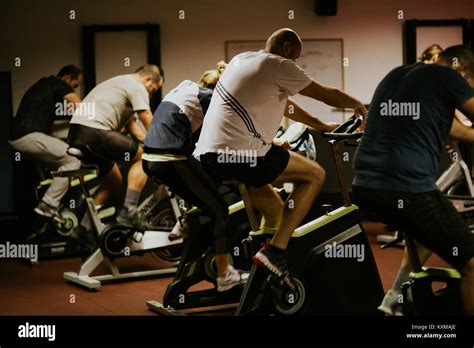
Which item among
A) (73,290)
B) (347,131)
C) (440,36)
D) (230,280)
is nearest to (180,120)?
(230,280)

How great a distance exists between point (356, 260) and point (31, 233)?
3515mm

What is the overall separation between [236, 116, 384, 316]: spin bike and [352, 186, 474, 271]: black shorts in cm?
72

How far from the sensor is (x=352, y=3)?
7.76 metres

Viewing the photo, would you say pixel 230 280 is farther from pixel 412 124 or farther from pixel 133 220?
pixel 412 124

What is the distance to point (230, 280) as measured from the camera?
4555 mm

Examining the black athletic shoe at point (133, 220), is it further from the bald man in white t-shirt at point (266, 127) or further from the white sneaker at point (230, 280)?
the bald man in white t-shirt at point (266, 127)

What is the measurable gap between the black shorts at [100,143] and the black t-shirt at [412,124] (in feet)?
8.88

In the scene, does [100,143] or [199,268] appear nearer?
[199,268]

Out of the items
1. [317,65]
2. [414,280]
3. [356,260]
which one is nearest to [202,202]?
[356,260]

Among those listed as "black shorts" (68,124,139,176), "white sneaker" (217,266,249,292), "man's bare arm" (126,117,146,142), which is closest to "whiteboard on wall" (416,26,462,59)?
"man's bare arm" (126,117,146,142)

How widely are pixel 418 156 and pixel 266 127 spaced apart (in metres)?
0.95

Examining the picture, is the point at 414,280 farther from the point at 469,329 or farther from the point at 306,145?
the point at 306,145

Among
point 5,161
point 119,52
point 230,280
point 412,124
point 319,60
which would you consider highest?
point 119,52

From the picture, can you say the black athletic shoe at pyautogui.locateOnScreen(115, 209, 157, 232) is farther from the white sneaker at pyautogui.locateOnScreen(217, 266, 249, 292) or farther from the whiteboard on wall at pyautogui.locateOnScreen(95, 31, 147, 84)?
the whiteboard on wall at pyautogui.locateOnScreen(95, 31, 147, 84)
